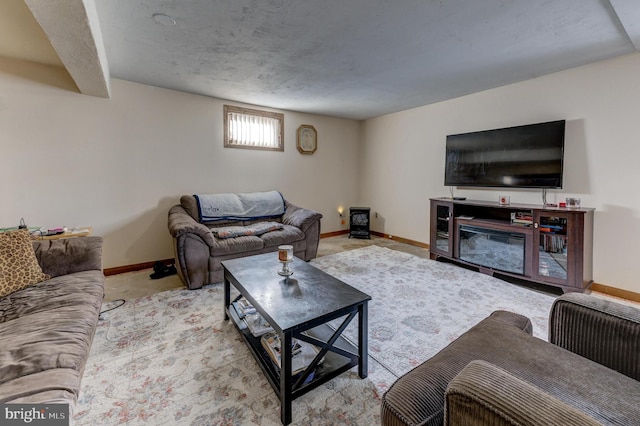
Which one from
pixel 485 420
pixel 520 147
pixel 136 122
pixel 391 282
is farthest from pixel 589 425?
pixel 136 122

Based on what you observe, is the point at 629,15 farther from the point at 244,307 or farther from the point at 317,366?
the point at 244,307

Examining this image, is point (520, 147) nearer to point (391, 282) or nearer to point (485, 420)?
point (391, 282)

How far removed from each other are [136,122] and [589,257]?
17.3 feet

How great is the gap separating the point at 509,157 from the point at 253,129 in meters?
3.51

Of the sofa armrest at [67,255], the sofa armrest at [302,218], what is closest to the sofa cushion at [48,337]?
the sofa armrest at [67,255]

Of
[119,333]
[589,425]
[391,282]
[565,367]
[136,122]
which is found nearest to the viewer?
[589,425]

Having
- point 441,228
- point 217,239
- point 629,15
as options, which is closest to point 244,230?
point 217,239

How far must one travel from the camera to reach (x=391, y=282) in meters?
2.99

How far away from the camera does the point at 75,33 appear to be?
1790mm

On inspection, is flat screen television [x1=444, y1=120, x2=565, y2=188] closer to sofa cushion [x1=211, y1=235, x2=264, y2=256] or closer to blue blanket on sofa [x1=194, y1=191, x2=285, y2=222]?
blue blanket on sofa [x1=194, y1=191, x2=285, y2=222]

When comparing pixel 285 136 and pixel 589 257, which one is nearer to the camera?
pixel 589 257

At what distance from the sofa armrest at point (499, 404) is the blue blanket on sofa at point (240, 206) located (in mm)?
3394

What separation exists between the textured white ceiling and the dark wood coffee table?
1.85 metres

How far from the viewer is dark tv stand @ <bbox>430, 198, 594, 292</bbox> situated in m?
2.62
